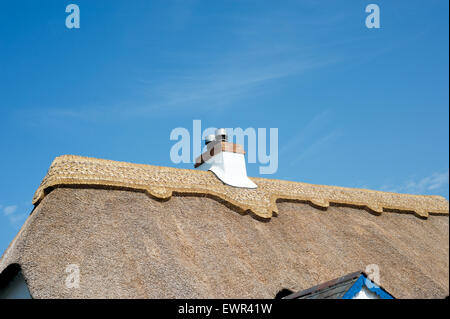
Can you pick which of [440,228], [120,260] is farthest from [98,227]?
[440,228]

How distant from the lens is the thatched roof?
7523mm

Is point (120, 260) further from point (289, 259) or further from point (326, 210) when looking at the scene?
point (326, 210)

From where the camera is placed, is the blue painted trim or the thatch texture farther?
the thatch texture

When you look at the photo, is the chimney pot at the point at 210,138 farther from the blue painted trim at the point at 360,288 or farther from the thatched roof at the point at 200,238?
the blue painted trim at the point at 360,288

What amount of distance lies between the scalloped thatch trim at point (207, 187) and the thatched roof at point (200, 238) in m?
0.04

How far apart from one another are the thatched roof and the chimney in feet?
1.49

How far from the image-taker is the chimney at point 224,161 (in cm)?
1311

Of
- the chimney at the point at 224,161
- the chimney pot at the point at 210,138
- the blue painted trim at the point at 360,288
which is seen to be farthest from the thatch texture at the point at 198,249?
the chimney pot at the point at 210,138

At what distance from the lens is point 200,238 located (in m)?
9.40

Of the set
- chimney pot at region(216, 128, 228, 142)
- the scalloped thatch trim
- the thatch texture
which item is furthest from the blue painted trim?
chimney pot at region(216, 128, 228, 142)

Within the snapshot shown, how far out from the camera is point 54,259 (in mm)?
7363

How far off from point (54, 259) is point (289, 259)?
496cm

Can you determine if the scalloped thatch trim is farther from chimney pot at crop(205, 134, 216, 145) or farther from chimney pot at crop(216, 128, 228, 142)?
chimney pot at crop(205, 134, 216, 145)

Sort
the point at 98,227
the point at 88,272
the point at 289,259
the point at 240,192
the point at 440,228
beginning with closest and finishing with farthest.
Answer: the point at 88,272
the point at 98,227
the point at 289,259
the point at 240,192
the point at 440,228
